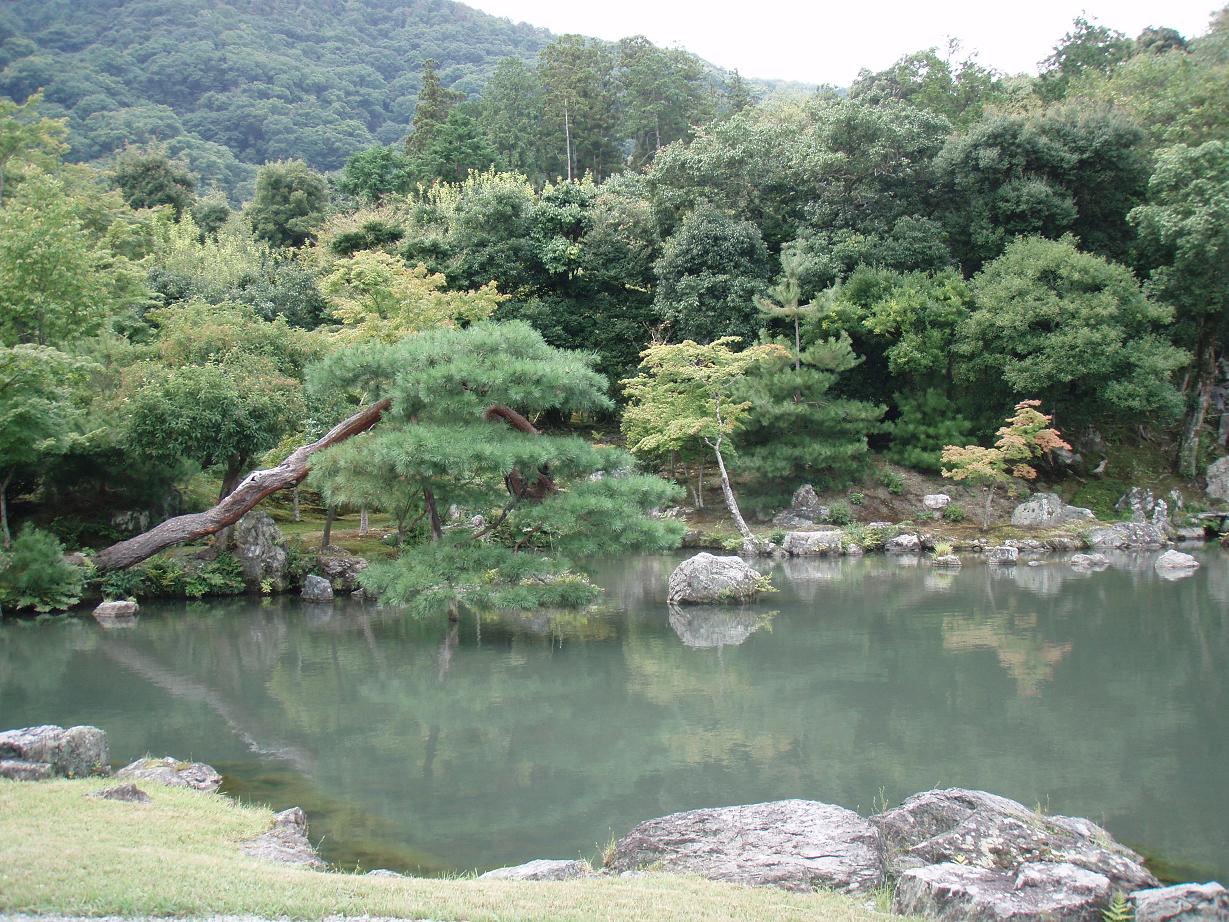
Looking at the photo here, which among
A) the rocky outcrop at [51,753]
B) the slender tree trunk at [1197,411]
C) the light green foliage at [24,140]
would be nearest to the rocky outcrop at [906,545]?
the slender tree trunk at [1197,411]

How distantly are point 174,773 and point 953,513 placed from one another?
19.1 metres

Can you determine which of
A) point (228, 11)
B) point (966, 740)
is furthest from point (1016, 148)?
point (228, 11)

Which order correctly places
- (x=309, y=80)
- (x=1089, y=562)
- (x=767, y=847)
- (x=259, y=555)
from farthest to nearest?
(x=309, y=80) → (x=1089, y=562) → (x=259, y=555) → (x=767, y=847)

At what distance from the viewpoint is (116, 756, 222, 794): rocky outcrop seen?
6.82 metres

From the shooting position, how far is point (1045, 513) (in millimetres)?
21469

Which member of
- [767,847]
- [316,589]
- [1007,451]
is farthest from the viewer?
[1007,451]

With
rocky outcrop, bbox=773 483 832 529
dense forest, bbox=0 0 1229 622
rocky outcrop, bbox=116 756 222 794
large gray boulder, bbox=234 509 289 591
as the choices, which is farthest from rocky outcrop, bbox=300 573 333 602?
rocky outcrop, bbox=773 483 832 529

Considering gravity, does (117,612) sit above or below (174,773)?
below

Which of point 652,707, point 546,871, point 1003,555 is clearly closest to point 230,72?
point 1003,555

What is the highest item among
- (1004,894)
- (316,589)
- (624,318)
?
(624,318)

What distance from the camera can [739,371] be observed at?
21.1 meters

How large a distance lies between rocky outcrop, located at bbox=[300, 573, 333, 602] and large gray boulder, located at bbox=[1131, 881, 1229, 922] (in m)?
14.3

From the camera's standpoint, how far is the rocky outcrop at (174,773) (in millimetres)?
6823

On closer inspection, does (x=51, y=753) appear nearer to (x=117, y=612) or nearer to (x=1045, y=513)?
(x=117, y=612)
